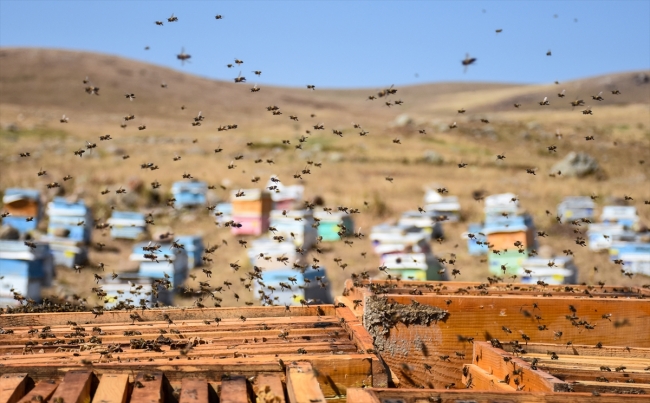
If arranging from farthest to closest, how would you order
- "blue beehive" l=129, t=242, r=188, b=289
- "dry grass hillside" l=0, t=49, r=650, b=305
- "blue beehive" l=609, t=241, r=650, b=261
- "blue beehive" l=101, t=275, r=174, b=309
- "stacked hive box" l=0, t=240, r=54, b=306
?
"dry grass hillside" l=0, t=49, r=650, b=305
"blue beehive" l=609, t=241, r=650, b=261
"blue beehive" l=129, t=242, r=188, b=289
"stacked hive box" l=0, t=240, r=54, b=306
"blue beehive" l=101, t=275, r=174, b=309

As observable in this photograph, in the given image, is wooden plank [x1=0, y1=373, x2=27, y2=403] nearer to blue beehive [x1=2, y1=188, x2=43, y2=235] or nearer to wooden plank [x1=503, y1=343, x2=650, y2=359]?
wooden plank [x1=503, y1=343, x2=650, y2=359]

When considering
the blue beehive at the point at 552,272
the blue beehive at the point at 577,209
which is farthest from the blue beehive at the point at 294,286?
the blue beehive at the point at 577,209

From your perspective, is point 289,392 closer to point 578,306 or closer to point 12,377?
point 12,377

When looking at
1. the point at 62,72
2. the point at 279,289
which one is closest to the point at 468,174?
the point at 279,289

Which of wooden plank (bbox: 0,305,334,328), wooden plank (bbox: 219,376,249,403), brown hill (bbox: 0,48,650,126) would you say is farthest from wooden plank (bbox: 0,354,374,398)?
brown hill (bbox: 0,48,650,126)

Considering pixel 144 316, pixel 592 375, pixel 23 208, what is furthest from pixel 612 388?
pixel 23 208

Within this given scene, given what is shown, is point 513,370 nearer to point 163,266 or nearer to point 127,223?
point 163,266
